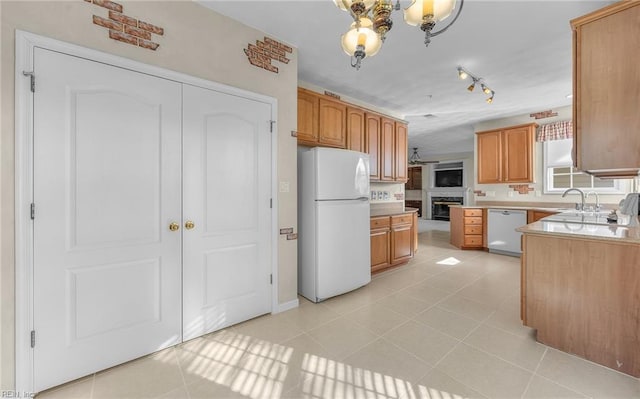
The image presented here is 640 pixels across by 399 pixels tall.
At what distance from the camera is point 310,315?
8.09ft

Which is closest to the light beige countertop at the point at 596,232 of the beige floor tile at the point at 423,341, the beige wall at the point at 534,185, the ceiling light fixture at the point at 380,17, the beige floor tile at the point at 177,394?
the beige floor tile at the point at 423,341

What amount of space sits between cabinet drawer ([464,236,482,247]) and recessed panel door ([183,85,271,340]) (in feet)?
14.1

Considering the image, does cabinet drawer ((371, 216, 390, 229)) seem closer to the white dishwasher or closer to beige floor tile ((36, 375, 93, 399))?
the white dishwasher

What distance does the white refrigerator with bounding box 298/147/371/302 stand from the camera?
A: 273 centimetres

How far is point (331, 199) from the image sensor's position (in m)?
2.79

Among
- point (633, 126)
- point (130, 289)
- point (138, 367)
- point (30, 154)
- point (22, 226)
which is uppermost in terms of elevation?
point (633, 126)

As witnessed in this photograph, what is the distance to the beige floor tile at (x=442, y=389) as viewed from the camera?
1.47 meters

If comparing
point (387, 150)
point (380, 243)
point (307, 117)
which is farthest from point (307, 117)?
point (380, 243)

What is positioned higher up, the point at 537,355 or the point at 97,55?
the point at 97,55

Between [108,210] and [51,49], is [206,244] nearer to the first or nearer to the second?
[108,210]

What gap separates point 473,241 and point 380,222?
2.61 meters

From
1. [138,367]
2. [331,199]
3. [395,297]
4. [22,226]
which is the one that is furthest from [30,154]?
[395,297]

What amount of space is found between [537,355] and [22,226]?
3.35 meters

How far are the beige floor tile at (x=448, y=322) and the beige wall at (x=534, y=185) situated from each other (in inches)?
152
